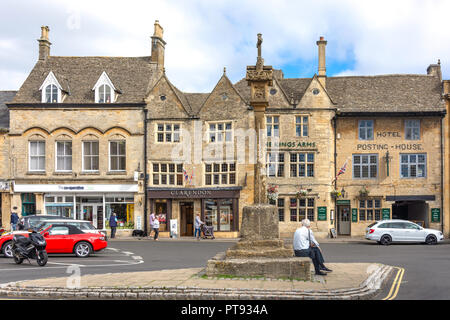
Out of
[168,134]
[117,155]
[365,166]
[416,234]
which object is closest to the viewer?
[416,234]

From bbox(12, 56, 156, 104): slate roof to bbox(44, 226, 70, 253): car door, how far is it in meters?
16.0

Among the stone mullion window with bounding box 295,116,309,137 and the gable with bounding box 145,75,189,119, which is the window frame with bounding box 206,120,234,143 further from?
the stone mullion window with bounding box 295,116,309,137

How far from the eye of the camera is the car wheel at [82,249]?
2183cm

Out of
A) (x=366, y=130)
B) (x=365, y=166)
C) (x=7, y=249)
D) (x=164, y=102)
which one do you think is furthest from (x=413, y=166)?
(x=7, y=249)

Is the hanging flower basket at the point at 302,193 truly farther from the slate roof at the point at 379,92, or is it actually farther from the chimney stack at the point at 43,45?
the chimney stack at the point at 43,45

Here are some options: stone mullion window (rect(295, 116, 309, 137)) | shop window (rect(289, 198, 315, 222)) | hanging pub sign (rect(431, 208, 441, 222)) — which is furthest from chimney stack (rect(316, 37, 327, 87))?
hanging pub sign (rect(431, 208, 441, 222))

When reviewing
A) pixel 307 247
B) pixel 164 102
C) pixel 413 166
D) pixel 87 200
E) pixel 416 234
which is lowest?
pixel 416 234

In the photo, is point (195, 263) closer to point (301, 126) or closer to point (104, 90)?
point (301, 126)

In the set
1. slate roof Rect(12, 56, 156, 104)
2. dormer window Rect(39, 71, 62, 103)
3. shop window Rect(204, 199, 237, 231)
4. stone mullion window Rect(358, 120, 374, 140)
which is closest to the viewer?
shop window Rect(204, 199, 237, 231)

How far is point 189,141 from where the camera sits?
35875 mm

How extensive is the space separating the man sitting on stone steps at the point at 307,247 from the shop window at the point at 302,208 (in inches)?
787

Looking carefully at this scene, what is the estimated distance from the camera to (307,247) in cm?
1462

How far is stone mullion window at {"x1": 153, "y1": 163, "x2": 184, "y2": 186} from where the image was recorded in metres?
A: 35.8

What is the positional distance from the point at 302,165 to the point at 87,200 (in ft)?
48.5
